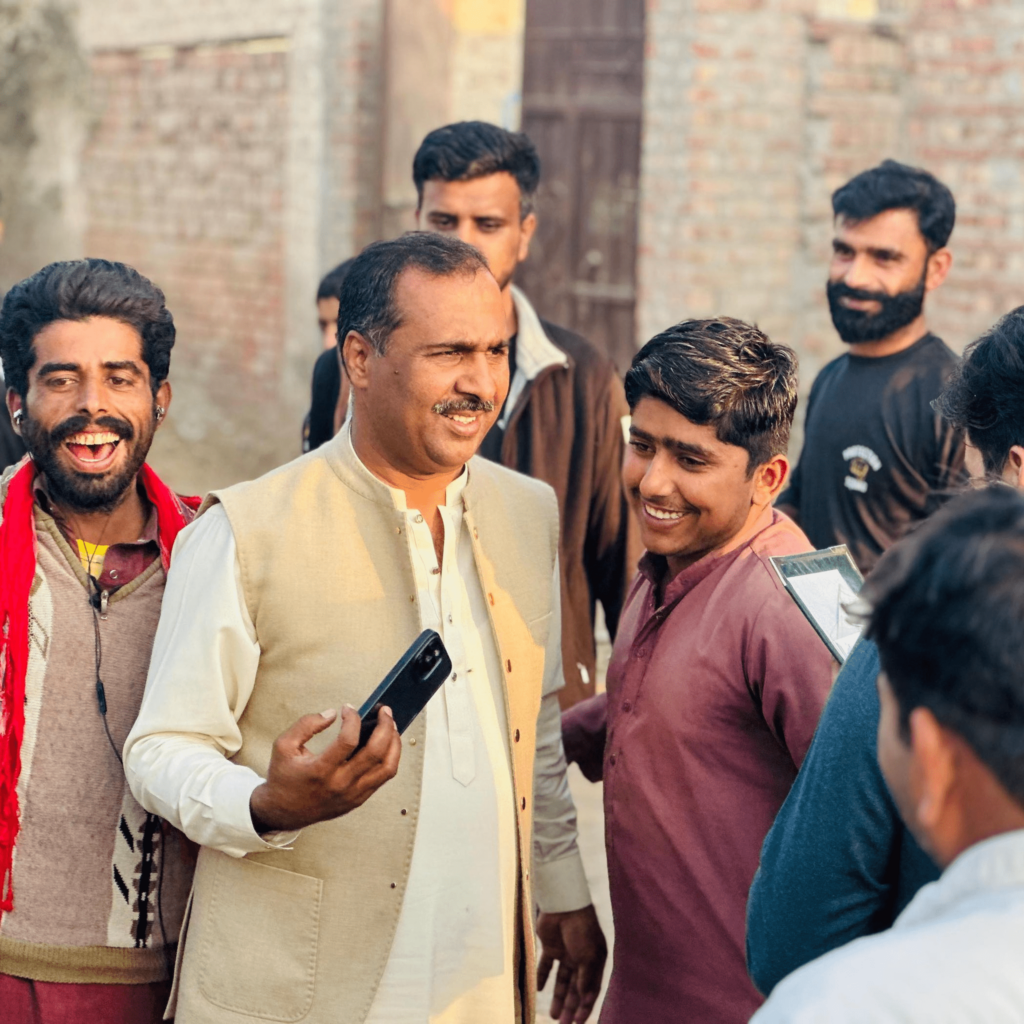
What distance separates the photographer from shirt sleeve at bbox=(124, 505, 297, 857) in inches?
81.5

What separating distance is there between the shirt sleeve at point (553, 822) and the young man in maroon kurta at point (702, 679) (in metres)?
0.20

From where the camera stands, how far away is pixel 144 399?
246cm

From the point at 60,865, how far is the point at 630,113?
6.64 meters

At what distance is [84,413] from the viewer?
237cm

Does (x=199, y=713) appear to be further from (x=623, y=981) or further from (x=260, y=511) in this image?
(x=623, y=981)

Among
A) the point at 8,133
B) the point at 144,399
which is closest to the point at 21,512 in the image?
the point at 144,399

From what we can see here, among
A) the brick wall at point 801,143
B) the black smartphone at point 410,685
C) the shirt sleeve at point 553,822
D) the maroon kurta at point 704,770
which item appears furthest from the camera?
the brick wall at point 801,143

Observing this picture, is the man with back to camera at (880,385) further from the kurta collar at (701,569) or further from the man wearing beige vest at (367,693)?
the man wearing beige vest at (367,693)

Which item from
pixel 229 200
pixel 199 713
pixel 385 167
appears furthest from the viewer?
pixel 229 200

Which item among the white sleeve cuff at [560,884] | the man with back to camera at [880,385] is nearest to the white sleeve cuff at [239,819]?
the white sleeve cuff at [560,884]

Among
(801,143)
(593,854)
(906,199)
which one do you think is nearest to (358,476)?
(906,199)

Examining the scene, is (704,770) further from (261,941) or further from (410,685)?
(261,941)

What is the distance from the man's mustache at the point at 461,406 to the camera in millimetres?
2314

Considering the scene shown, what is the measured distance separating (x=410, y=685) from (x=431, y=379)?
523mm
